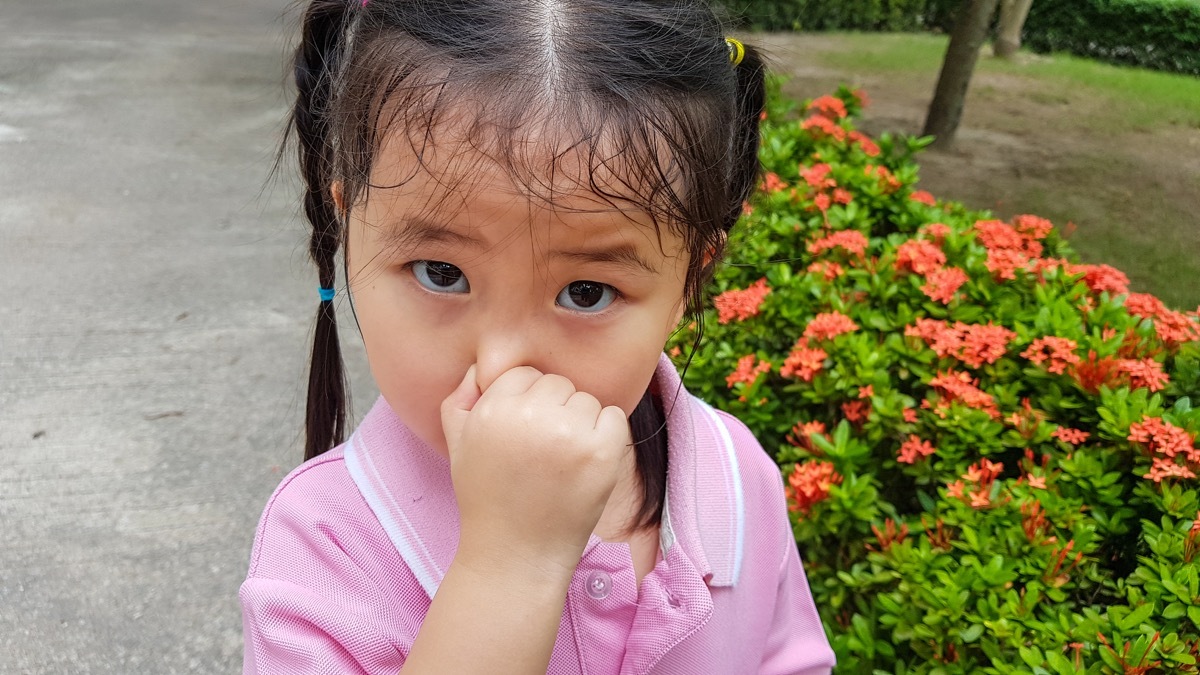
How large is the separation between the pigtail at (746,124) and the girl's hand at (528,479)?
1.36ft

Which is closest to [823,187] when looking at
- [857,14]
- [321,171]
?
[321,171]

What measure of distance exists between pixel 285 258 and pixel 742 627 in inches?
138

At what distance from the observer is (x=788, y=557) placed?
4.72 ft

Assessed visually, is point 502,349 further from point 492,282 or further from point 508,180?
point 508,180

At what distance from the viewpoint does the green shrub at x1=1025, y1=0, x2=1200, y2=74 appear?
14.2ft

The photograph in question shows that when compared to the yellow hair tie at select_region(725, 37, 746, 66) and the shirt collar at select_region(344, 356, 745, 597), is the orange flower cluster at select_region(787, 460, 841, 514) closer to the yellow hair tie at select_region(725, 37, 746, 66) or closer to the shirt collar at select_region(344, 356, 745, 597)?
the shirt collar at select_region(344, 356, 745, 597)

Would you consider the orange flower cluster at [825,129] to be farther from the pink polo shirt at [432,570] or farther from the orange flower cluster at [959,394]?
the pink polo shirt at [432,570]

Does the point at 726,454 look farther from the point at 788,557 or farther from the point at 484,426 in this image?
the point at 484,426

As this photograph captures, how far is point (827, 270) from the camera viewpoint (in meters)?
2.43

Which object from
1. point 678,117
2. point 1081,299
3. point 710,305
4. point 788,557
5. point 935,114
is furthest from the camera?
point 935,114

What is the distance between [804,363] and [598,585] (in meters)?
0.99

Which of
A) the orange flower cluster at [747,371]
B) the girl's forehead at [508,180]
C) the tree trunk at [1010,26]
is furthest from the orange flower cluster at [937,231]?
the tree trunk at [1010,26]

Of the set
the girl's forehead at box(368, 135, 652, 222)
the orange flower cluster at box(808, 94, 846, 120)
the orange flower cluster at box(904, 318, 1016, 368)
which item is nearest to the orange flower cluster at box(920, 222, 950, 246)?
the orange flower cluster at box(904, 318, 1016, 368)

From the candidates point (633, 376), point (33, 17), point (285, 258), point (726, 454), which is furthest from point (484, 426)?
point (33, 17)
